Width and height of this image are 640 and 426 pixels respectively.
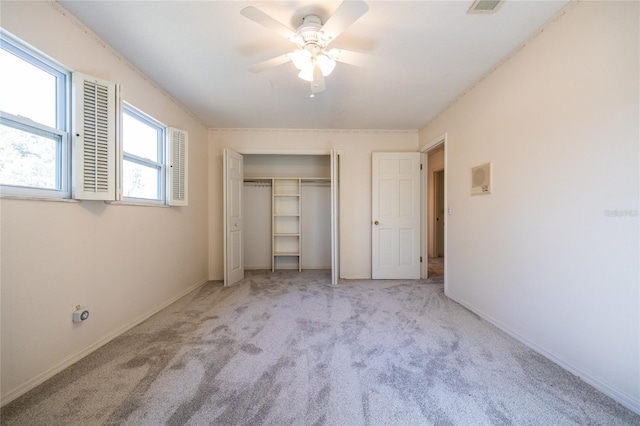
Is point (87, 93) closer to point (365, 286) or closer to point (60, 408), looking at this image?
point (60, 408)

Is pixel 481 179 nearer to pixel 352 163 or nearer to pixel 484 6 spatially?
pixel 484 6

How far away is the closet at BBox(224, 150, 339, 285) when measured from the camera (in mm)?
4703

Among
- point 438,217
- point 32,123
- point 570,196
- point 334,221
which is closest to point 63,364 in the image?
point 32,123

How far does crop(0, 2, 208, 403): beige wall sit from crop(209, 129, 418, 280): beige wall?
5.09 feet

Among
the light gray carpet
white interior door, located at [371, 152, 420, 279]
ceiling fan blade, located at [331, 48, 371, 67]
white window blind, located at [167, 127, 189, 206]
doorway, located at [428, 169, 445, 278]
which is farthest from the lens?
doorway, located at [428, 169, 445, 278]

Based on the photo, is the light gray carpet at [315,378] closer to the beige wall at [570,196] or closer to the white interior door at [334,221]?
the beige wall at [570,196]

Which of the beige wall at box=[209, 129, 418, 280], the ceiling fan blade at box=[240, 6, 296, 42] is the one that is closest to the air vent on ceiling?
the ceiling fan blade at box=[240, 6, 296, 42]

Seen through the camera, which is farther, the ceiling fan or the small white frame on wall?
the small white frame on wall

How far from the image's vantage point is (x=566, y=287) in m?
1.69

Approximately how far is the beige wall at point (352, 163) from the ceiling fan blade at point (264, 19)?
2.32 metres

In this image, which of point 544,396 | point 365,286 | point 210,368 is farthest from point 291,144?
point 544,396

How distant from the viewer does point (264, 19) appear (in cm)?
151

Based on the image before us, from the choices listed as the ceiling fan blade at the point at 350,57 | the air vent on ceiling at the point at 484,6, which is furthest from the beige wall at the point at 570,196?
the ceiling fan blade at the point at 350,57

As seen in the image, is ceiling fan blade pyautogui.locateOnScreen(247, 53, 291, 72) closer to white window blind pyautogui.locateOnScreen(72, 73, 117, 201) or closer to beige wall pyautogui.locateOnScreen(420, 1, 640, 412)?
white window blind pyautogui.locateOnScreen(72, 73, 117, 201)
